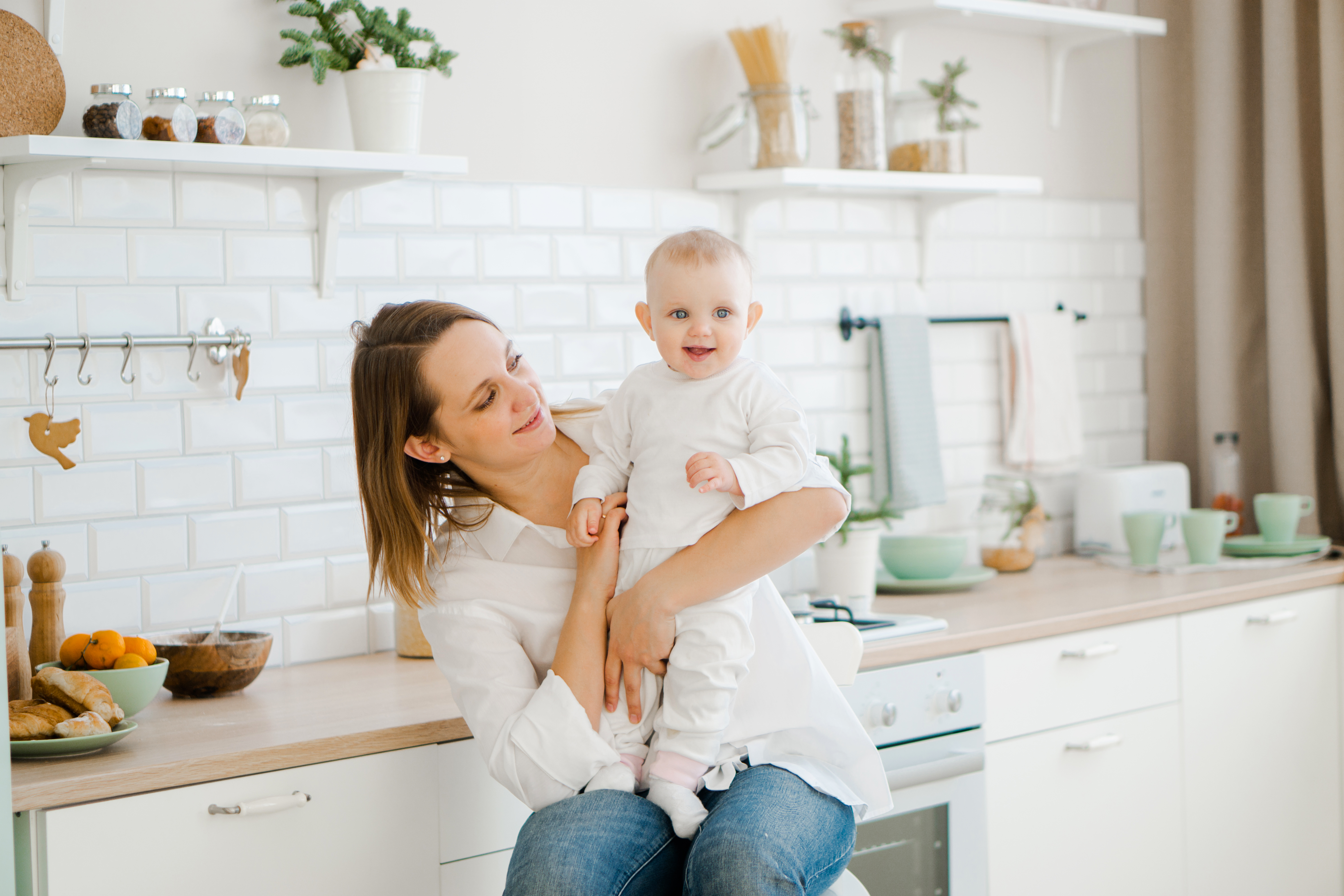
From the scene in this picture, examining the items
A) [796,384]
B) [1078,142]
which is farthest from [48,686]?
[1078,142]

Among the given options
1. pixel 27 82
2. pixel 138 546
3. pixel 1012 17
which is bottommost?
pixel 138 546

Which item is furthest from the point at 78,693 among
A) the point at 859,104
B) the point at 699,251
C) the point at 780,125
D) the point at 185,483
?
the point at 859,104

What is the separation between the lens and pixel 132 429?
2115mm

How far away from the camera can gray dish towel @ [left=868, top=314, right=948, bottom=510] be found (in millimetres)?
2912

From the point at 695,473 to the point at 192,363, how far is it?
1.00 m

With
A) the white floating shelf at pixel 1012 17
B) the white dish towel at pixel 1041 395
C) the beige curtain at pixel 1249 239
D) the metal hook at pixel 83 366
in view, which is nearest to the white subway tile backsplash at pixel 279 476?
the metal hook at pixel 83 366

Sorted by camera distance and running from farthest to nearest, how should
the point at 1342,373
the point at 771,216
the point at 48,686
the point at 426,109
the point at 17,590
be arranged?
the point at 1342,373, the point at 771,216, the point at 426,109, the point at 17,590, the point at 48,686

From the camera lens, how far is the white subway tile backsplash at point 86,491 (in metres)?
2.04

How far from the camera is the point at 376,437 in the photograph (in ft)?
5.81

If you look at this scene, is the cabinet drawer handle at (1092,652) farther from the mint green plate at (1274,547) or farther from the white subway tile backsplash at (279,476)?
the white subway tile backsplash at (279,476)

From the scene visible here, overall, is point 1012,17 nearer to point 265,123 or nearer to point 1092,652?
point 1092,652

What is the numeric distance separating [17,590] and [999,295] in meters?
2.28

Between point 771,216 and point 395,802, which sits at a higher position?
point 771,216

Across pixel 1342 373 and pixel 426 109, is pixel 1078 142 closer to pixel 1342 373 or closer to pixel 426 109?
pixel 1342 373
